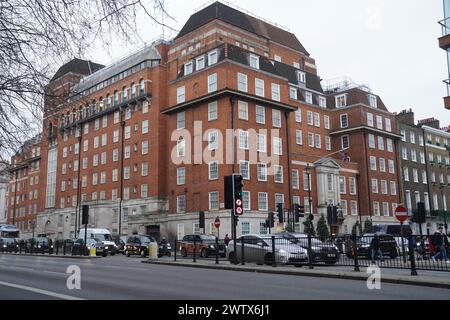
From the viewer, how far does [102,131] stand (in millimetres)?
66188

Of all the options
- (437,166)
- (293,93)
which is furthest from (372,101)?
(437,166)

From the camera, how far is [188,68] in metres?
53.2

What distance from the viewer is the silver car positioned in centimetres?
1947

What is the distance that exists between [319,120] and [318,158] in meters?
7.31

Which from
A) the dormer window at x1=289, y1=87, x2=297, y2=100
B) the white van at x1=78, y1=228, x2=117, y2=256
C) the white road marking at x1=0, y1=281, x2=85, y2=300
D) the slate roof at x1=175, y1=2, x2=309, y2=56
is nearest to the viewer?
the white road marking at x1=0, y1=281, x2=85, y2=300

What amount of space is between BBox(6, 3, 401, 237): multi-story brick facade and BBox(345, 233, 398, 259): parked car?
87.4ft

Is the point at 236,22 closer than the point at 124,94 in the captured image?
Yes

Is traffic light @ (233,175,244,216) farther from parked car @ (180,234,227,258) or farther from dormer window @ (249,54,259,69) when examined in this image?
dormer window @ (249,54,259,69)

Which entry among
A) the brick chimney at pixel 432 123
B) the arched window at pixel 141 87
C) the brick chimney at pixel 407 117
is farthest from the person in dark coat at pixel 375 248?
the brick chimney at pixel 432 123

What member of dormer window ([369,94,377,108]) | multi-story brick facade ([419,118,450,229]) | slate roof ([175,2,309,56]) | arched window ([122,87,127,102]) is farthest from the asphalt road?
multi-story brick facade ([419,118,450,229])

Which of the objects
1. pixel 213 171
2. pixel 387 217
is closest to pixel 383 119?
pixel 387 217

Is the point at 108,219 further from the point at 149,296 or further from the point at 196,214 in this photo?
the point at 149,296

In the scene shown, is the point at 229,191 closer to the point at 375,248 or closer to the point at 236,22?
the point at 375,248

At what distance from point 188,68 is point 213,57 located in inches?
179
